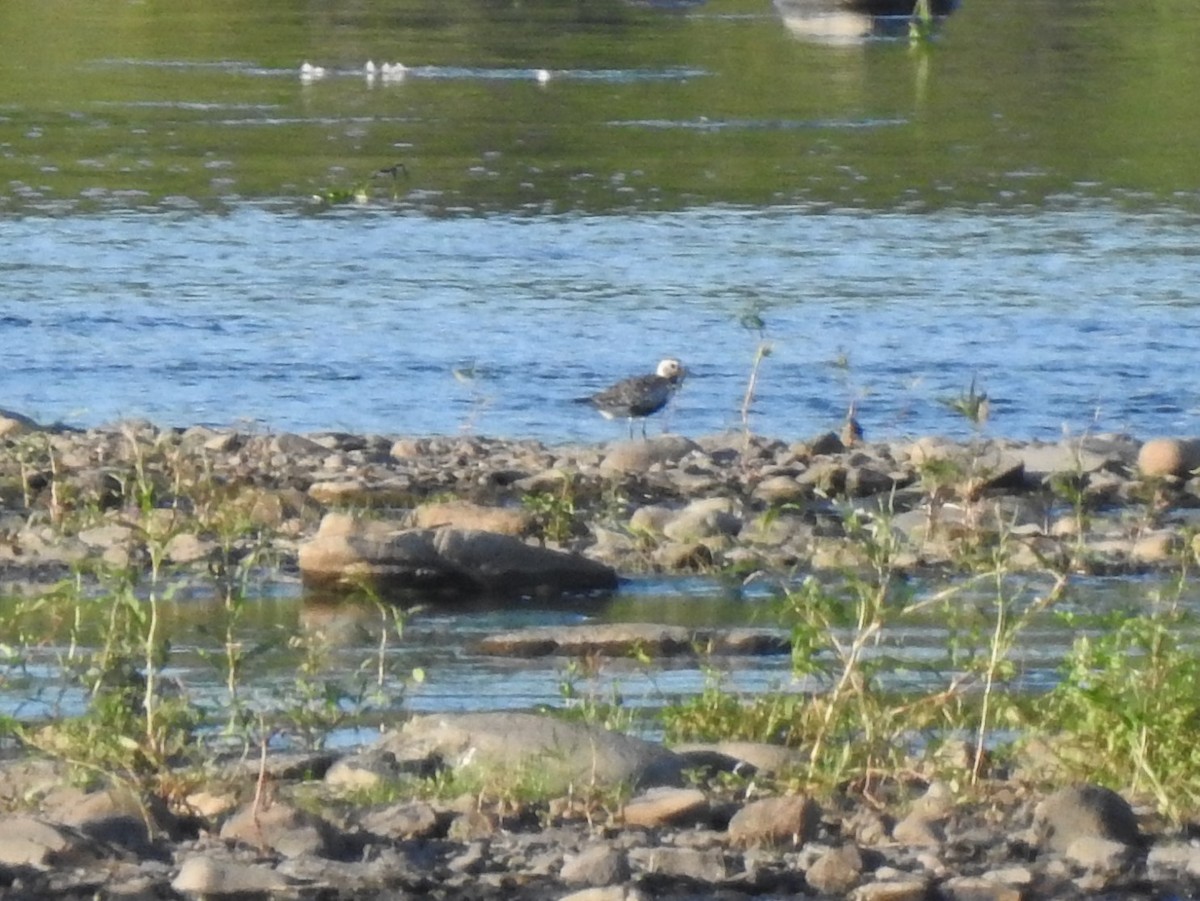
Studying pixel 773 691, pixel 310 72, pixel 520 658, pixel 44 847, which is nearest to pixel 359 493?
pixel 520 658

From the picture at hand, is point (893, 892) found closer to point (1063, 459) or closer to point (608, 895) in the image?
point (608, 895)

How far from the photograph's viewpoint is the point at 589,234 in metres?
23.0

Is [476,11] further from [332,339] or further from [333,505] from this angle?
[333,505]

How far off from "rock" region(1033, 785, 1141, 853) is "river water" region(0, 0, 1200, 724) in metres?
3.74

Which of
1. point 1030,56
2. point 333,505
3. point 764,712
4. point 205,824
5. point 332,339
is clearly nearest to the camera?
point 205,824

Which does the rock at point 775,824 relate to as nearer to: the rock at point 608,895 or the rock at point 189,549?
the rock at point 608,895

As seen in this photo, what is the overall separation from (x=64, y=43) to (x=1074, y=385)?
30697 millimetres

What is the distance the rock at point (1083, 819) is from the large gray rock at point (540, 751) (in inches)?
37.0

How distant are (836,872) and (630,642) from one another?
108 inches

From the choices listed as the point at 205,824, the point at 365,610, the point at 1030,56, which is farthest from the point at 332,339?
the point at 1030,56

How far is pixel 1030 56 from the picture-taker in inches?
1671

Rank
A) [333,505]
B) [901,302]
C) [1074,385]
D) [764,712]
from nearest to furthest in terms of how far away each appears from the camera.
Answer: [764,712] → [333,505] → [1074,385] → [901,302]

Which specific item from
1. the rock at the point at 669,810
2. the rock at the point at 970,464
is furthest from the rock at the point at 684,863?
the rock at the point at 970,464

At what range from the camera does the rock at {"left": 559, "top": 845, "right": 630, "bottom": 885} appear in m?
5.44
